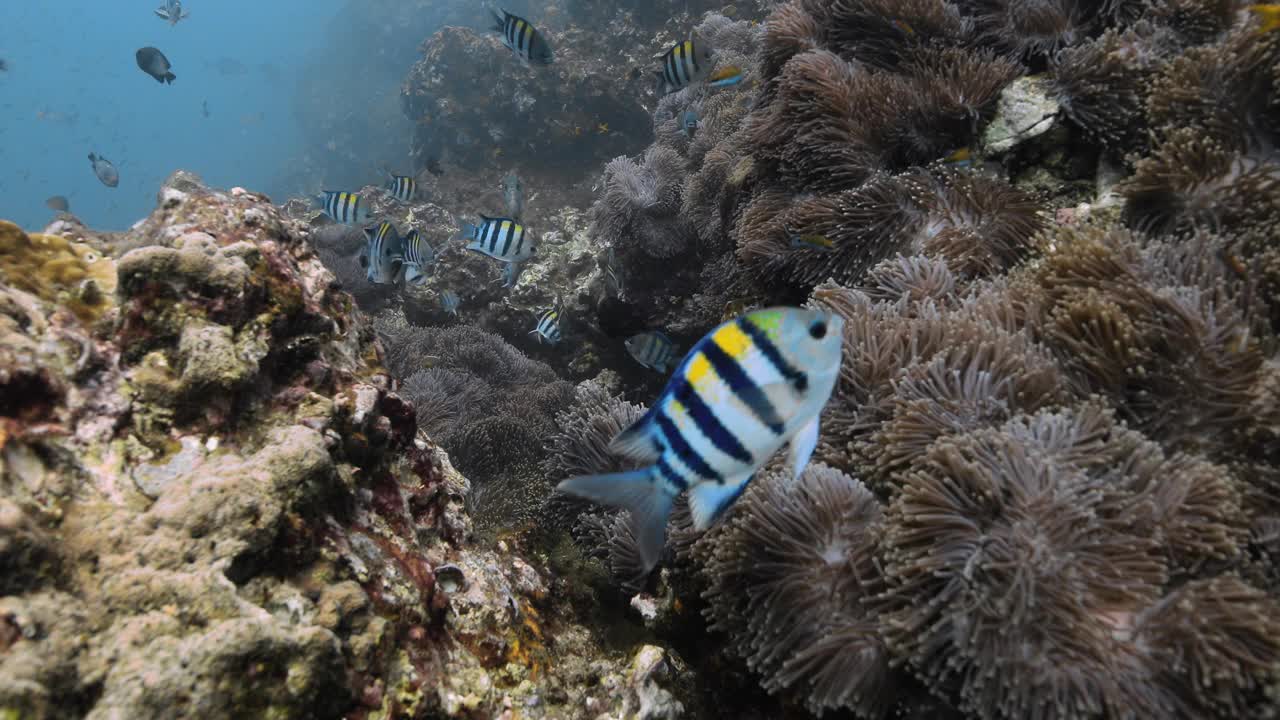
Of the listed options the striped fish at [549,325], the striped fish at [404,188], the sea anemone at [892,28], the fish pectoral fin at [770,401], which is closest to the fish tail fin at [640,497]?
the fish pectoral fin at [770,401]

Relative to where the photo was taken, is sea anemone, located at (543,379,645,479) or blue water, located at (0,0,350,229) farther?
blue water, located at (0,0,350,229)

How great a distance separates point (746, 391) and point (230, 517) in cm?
134

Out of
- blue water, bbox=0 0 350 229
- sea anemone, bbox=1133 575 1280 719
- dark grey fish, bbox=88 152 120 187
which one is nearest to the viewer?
sea anemone, bbox=1133 575 1280 719

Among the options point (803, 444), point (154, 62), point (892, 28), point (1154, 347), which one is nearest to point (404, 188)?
point (154, 62)

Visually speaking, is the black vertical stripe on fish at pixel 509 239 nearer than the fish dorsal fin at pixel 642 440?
No

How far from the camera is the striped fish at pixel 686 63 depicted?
560cm

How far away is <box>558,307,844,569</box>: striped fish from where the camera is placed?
1223mm

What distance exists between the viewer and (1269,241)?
2.00 m

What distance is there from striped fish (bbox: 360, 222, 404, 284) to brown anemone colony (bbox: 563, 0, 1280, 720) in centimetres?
406

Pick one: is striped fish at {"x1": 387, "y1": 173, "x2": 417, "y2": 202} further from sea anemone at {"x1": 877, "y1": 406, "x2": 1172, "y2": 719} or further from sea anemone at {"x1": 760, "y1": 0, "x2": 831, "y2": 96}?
→ sea anemone at {"x1": 877, "y1": 406, "x2": 1172, "y2": 719}

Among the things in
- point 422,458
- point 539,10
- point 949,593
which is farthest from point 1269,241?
point 539,10

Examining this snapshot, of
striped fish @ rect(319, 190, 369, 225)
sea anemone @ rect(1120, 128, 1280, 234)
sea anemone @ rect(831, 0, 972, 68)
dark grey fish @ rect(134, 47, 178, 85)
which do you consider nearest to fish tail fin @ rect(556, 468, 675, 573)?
sea anemone @ rect(1120, 128, 1280, 234)

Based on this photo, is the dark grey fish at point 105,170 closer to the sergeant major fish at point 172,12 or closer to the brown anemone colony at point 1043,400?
the sergeant major fish at point 172,12

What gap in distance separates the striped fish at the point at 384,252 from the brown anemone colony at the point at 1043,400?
13.3 ft
